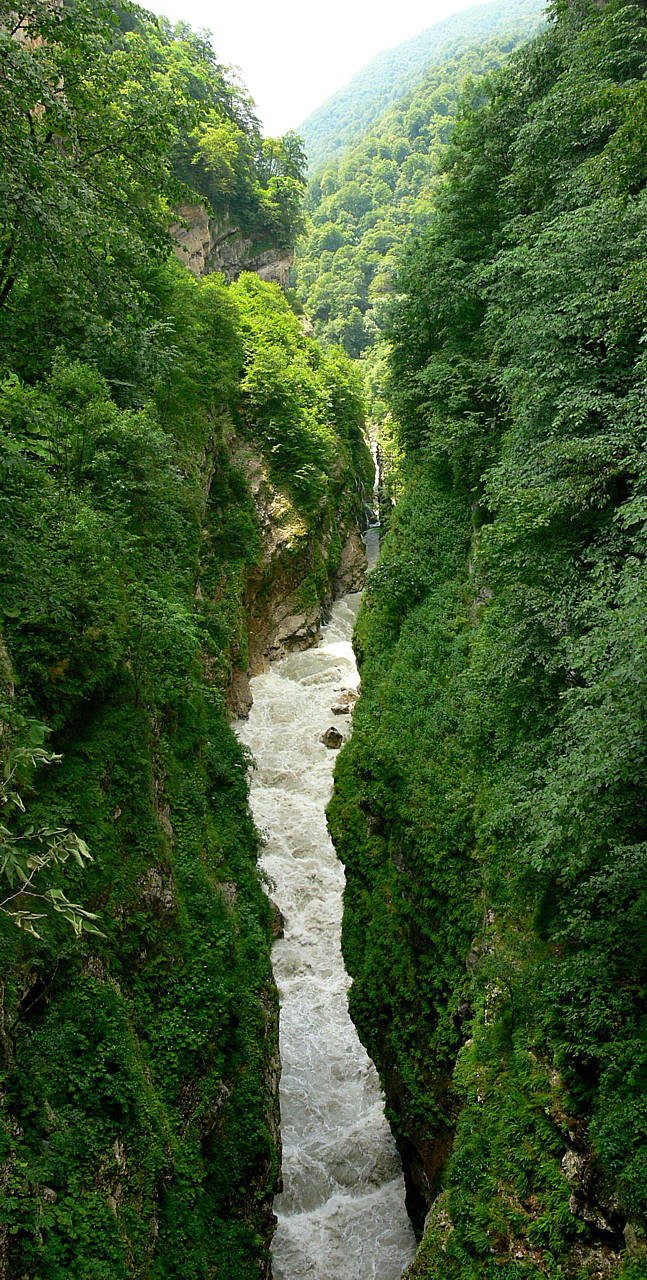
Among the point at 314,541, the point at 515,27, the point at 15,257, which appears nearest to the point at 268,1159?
the point at 15,257

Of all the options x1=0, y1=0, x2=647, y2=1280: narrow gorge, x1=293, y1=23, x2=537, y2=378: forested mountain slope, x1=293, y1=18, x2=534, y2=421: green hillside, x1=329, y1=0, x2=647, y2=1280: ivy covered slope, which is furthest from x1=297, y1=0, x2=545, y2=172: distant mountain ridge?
x1=0, y1=0, x2=647, y2=1280: narrow gorge

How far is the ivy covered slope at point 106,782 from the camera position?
5762 mm

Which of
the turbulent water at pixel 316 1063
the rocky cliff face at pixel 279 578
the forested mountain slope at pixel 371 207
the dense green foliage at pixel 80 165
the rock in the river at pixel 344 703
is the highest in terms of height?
the forested mountain slope at pixel 371 207

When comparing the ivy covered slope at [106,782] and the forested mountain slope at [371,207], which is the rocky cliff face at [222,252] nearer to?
the forested mountain slope at [371,207]

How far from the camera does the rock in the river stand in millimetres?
22094

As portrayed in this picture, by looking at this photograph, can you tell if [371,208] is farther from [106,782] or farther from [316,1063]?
[316,1063]

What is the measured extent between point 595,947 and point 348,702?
52.5ft

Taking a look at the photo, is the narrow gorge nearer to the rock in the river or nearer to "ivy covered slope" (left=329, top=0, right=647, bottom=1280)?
"ivy covered slope" (left=329, top=0, right=647, bottom=1280)

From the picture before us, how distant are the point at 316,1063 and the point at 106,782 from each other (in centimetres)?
919

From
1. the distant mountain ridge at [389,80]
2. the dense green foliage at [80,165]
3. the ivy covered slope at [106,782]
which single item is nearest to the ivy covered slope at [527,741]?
the ivy covered slope at [106,782]

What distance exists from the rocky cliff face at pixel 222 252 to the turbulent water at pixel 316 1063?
2525cm

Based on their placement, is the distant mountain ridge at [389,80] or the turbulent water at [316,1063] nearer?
the turbulent water at [316,1063]

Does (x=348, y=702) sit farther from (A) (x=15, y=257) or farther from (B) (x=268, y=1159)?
(A) (x=15, y=257)

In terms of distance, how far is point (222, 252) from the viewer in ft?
125
